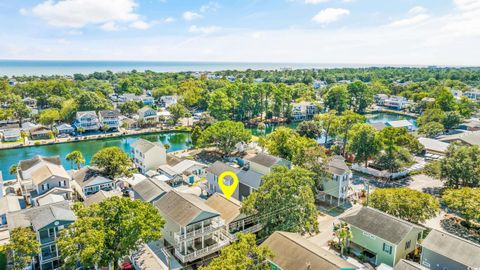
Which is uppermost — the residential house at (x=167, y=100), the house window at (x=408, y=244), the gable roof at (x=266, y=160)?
the residential house at (x=167, y=100)

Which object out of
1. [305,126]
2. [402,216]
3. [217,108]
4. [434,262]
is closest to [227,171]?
[402,216]

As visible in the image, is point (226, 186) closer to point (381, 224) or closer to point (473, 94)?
point (381, 224)

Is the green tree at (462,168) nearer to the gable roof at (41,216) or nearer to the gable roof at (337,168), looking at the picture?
the gable roof at (337,168)

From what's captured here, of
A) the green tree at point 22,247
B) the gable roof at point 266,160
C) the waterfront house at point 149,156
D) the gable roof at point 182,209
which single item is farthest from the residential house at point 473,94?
the green tree at point 22,247

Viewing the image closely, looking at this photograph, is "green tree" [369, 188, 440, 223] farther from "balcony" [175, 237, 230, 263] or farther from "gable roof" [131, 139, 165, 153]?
"gable roof" [131, 139, 165, 153]

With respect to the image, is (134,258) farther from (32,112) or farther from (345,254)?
(32,112)

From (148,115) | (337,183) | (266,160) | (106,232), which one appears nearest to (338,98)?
(148,115)
